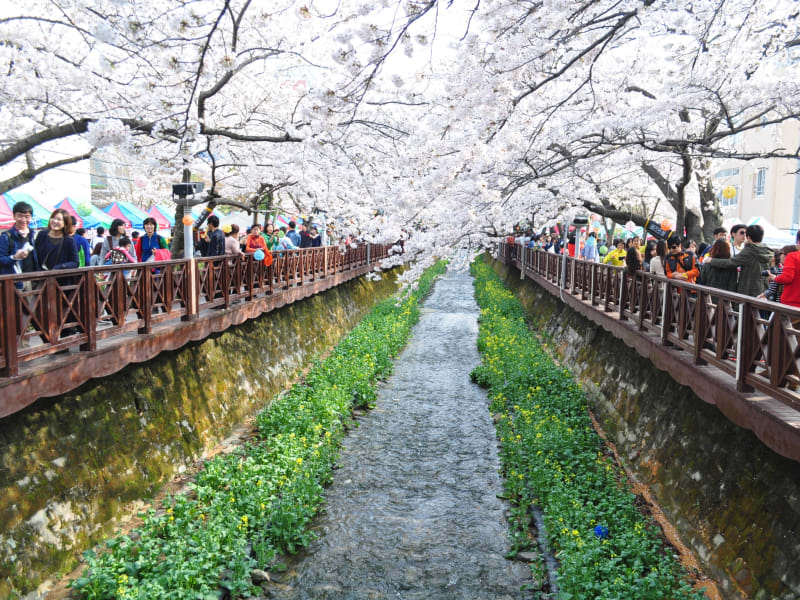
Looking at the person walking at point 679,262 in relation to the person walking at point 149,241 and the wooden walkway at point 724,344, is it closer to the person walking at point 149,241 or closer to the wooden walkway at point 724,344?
the wooden walkway at point 724,344

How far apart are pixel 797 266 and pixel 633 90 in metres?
8.38

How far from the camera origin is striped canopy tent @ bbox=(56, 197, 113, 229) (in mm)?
22656

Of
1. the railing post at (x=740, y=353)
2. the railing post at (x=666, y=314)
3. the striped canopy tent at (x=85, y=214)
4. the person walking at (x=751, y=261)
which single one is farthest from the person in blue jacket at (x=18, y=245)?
the striped canopy tent at (x=85, y=214)

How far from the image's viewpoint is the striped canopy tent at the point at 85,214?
22656 millimetres

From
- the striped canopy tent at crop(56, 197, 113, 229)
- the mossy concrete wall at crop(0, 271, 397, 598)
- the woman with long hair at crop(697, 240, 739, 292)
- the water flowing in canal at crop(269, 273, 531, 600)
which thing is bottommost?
the water flowing in canal at crop(269, 273, 531, 600)

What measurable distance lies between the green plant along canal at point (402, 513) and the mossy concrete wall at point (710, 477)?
482 millimetres

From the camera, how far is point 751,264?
8.72m

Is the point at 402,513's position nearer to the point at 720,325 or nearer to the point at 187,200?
the point at 720,325

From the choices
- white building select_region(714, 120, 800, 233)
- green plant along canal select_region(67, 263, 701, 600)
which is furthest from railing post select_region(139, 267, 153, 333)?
white building select_region(714, 120, 800, 233)

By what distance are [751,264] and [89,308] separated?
27.4ft

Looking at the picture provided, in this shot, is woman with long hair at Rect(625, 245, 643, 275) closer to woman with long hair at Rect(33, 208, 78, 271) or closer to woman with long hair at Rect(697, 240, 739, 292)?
woman with long hair at Rect(697, 240, 739, 292)

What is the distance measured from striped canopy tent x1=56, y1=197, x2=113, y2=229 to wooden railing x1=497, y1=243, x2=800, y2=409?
17.9 metres

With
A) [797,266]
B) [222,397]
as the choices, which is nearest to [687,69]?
[797,266]

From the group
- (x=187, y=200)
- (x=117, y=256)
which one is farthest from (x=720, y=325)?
(x=117, y=256)
